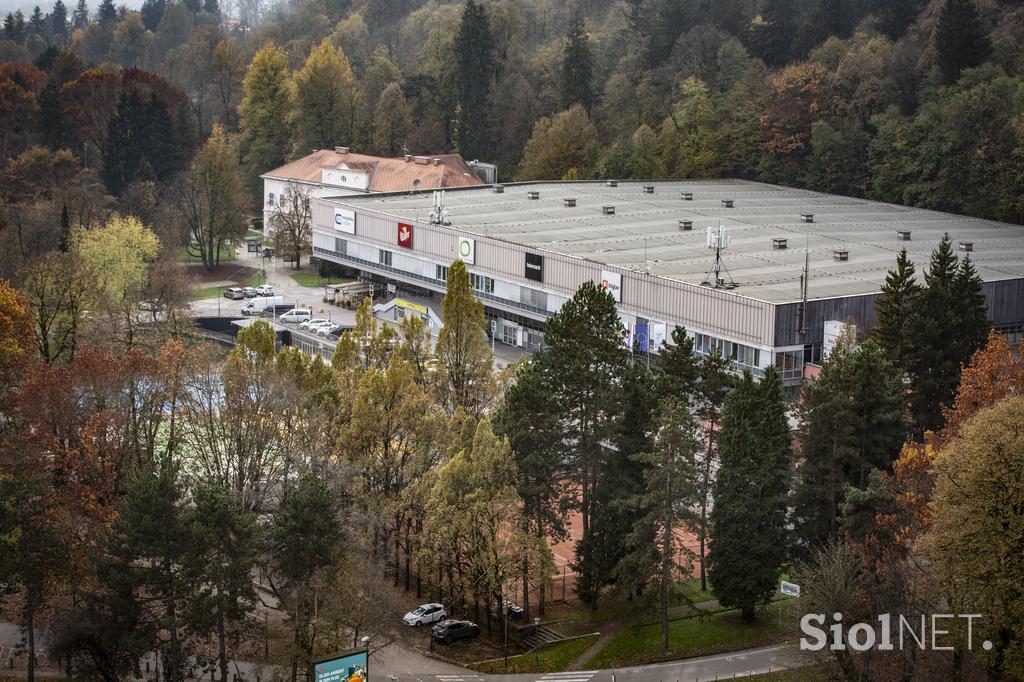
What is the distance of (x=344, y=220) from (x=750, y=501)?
49402 mm

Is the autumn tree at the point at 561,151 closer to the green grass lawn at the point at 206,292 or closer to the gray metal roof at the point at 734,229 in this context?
the gray metal roof at the point at 734,229

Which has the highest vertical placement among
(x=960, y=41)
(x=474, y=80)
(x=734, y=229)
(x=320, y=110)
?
(x=960, y=41)

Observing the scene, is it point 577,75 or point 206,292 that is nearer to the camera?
point 206,292

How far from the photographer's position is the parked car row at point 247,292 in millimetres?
88938

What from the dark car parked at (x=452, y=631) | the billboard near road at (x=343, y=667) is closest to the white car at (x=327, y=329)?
the dark car parked at (x=452, y=631)

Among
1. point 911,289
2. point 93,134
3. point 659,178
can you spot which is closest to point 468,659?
point 911,289

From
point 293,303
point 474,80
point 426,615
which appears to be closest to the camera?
point 426,615

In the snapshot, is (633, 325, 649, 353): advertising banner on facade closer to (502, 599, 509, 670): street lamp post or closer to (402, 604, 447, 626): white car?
(502, 599, 509, 670): street lamp post

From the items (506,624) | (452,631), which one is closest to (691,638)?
(506,624)

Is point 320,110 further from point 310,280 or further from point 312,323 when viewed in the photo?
point 312,323

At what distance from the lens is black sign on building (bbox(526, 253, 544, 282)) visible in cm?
7256

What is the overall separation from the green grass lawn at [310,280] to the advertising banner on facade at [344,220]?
7298mm

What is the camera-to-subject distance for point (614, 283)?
68000 millimetres

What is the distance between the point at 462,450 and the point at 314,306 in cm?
4593
